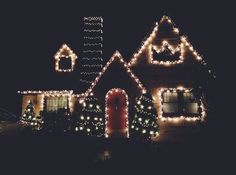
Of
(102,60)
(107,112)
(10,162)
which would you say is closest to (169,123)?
(107,112)

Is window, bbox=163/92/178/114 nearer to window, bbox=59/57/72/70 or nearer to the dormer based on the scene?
the dormer

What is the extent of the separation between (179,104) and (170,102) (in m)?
0.60

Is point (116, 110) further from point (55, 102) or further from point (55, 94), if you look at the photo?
point (55, 102)

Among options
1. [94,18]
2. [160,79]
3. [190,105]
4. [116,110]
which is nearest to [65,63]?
[94,18]

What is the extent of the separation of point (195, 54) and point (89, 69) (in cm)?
777

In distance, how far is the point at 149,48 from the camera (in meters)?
18.6

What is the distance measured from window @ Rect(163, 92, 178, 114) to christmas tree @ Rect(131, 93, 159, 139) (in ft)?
6.70

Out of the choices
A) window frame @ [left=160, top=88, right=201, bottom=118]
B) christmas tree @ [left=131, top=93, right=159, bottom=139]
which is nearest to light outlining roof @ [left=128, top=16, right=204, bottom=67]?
window frame @ [left=160, top=88, right=201, bottom=118]

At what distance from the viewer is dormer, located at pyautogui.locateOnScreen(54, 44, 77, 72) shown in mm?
21312

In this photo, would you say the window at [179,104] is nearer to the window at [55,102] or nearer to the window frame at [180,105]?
the window frame at [180,105]

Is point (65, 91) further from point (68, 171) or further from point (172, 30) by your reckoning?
point (68, 171)

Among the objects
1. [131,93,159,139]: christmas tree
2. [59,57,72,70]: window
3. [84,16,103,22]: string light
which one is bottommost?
[131,93,159,139]: christmas tree

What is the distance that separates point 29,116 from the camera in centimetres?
1981

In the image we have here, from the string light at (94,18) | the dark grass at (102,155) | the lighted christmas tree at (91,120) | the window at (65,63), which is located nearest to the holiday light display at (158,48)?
the lighted christmas tree at (91,120)
